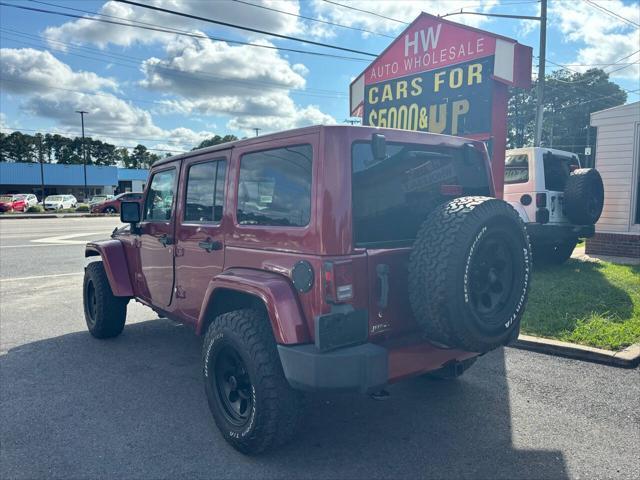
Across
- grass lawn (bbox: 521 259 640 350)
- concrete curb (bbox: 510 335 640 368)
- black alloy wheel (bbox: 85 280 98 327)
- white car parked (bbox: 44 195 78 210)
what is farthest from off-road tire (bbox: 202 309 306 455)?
white car parked (bbox: 44 195 78 210)

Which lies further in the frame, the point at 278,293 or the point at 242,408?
the point at 242,408

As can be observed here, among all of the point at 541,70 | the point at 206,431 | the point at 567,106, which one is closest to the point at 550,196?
the point at 206,431

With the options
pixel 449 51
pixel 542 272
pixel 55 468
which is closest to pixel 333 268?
pixel 55 468

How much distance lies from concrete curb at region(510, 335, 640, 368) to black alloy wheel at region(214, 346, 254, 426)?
284cm

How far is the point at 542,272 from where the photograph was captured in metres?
8.54

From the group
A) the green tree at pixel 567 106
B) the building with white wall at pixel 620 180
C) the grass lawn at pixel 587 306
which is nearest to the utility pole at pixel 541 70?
the building with white wall at pixel 620 180

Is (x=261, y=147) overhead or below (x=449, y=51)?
below

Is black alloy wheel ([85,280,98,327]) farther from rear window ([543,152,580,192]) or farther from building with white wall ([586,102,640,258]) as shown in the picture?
building with white wall ([586,102,640,258])

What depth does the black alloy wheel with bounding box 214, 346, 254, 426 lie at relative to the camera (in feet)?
10.1

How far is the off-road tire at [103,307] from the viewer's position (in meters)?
5.14

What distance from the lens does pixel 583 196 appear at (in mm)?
8305

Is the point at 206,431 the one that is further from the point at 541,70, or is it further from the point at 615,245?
the point at 541,70

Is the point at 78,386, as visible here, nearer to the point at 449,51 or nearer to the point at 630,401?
the point at 630,401

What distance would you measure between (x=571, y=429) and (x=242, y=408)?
2.18 meters
